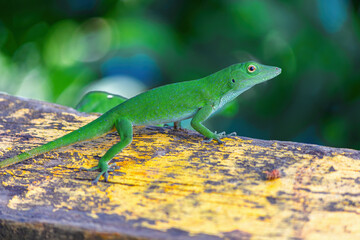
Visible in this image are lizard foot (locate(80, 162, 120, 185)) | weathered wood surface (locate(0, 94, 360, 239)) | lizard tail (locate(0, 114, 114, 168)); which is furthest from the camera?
lizard tail (locate(0, 114, 114, 168))

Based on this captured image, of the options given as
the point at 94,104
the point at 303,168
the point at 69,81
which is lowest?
the point at 303,168

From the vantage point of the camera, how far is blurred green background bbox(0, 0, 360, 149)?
4.16 m

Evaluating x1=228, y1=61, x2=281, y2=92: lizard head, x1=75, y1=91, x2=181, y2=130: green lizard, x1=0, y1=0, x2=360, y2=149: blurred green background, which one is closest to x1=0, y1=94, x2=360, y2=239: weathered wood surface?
x1=228, y1=61, x2=281, y2=92: lizard head

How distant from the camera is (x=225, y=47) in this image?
4602 mm

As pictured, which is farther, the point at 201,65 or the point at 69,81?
the point at 201,65

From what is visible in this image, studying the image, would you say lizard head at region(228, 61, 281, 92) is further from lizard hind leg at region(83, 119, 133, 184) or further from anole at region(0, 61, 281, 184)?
lizard hind leg at region(83, 119, 133, 184)

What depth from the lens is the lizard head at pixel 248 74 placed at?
281 cm

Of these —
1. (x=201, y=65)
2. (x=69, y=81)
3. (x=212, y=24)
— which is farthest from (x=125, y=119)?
(x=212, y=24)

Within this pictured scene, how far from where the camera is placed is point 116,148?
93.4 inches

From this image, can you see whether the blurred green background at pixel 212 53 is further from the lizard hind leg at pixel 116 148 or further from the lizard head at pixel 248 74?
the lizard hind leg at pixel 116 148

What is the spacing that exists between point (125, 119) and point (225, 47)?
2.32 meters

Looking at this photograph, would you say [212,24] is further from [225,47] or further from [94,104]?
[94,104]

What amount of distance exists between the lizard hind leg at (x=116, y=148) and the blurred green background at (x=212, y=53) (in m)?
1.60

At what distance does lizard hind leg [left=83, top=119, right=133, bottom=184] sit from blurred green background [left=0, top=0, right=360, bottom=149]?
5.25ft
